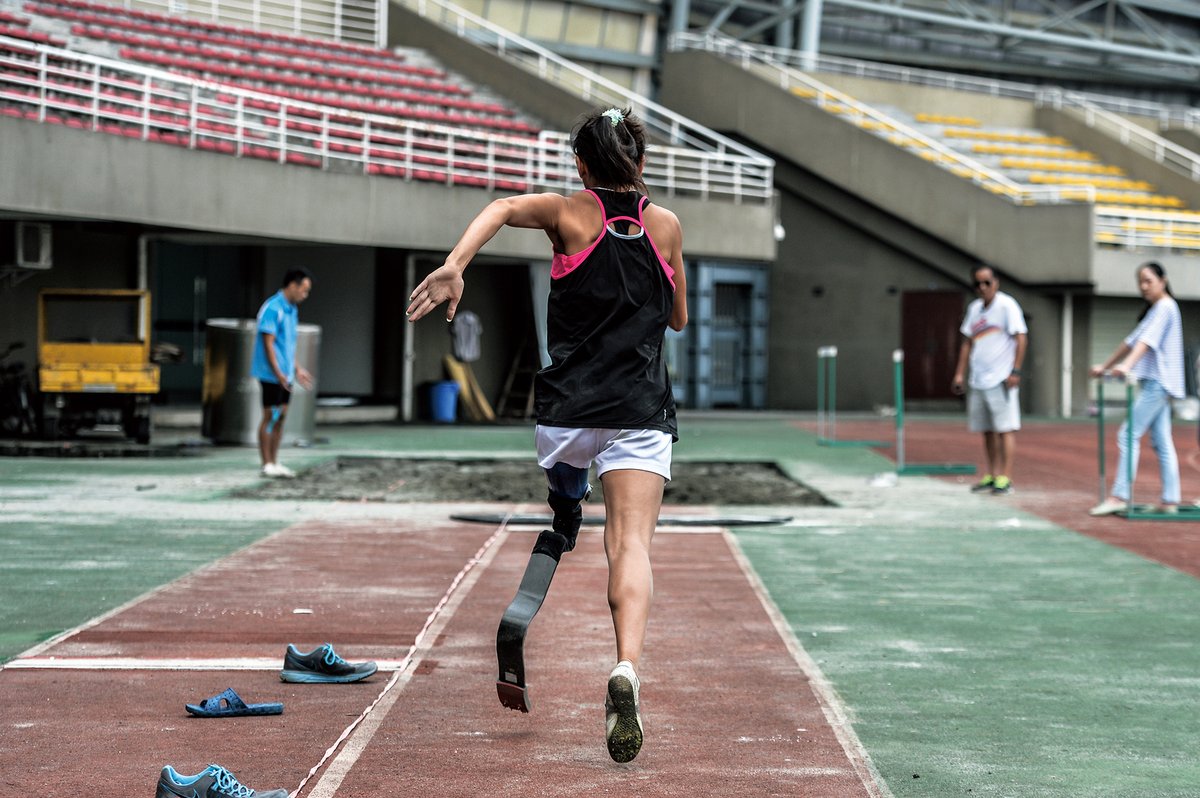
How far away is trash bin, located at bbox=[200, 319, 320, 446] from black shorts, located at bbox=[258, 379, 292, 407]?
459cm

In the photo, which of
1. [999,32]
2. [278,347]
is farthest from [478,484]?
[999,32]

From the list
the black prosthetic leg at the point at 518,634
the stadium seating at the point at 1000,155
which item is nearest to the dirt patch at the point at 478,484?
the black prosthetic leg at the point at 518,634

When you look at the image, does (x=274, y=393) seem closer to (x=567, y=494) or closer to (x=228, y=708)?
(x=228, y=708)

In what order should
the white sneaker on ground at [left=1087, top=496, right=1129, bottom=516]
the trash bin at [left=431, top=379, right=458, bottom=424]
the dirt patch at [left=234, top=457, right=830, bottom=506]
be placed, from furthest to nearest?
the trash bin at [left=431, top=379, right=458, bottom=424] < the dirt patch at [left=234, top=457, right=830, bottom=506] < the white sneaker on ground at [left=1087, top=496, right=1129, bottom=516]

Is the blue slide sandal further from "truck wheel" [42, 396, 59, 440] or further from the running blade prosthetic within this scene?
"truck wheel" [42, 396, 59, 440]

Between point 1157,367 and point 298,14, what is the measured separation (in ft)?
84.1

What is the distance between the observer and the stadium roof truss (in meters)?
39.8

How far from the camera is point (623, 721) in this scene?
4.21 m

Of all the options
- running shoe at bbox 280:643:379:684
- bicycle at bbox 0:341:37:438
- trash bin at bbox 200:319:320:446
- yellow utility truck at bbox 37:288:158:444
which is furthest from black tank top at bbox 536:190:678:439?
bicycle at bbox 0:341:37:438

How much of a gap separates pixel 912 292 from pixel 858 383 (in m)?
2.33

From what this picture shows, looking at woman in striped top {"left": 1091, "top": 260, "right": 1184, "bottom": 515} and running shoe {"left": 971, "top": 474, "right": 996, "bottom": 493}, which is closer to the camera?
woman in striped top {"left": 1091, "top": 260, "right": 1184, "bottom": 515}

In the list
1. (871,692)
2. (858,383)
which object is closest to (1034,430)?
(858,383)

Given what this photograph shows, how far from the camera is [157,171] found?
816 inches


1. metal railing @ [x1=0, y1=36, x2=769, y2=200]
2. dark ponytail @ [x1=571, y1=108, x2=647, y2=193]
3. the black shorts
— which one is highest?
metal railing @ [x1=0, y1=36, x2=769, y2=200]
